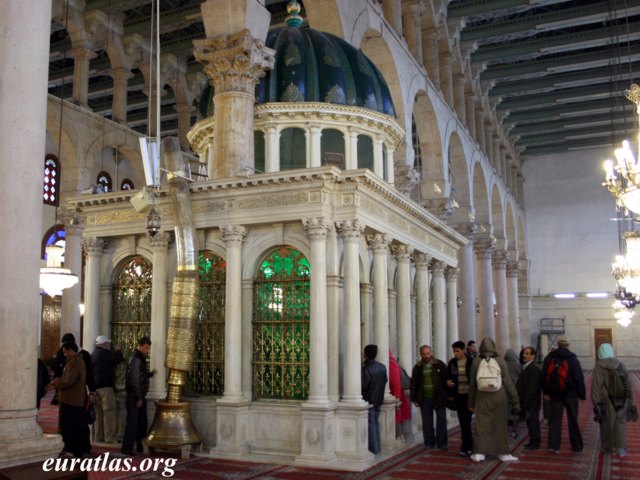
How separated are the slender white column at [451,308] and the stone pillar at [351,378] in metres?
4.82

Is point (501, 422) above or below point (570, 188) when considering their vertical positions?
below

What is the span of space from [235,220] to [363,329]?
8.74ft

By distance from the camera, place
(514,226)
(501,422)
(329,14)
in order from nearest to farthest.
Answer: (501,422) < (329,14) < (514,226)

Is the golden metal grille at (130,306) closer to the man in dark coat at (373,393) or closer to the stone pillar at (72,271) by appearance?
the man in dark coat at (373,393)

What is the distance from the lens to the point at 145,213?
32.0ft

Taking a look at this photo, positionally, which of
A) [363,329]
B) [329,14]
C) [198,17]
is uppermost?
[198,17]

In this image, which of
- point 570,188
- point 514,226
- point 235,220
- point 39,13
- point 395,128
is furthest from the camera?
point 570,188

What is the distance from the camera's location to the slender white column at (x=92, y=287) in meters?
10.1

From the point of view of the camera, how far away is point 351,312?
349 inches

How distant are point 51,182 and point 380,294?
591 inches

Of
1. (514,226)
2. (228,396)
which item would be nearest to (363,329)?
(228,396)

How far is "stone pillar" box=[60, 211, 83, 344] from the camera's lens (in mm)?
16656

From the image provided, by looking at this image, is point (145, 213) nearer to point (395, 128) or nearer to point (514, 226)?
point (395, 128)

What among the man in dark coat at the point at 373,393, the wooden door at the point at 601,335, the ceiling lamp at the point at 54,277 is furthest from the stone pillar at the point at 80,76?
the wooden door at the point at 601,335
